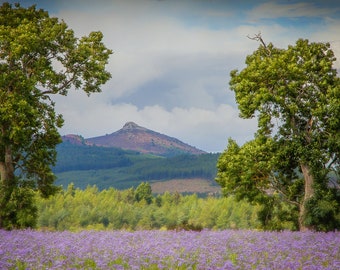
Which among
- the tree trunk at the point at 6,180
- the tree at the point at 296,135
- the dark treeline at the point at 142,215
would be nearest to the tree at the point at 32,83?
the tree trunk at the point at 6,180

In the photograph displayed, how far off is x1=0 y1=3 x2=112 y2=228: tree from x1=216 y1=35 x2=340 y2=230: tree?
35.9 feet

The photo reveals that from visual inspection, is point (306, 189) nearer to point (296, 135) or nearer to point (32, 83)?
point (296, 135)

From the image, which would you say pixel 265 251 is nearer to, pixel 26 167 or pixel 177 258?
pixel 177 258

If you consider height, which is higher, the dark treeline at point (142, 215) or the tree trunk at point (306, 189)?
the tree trunk at point (306, 189)

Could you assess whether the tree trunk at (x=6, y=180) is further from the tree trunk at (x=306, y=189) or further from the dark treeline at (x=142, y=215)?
the dark treeline at (x=142, y=215)

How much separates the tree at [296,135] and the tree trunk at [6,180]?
50.7ft

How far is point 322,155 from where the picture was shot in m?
32.8

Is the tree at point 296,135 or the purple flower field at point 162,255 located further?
the tree at point 296,135

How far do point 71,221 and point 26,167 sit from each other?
138877 mm

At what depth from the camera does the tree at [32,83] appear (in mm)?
29422

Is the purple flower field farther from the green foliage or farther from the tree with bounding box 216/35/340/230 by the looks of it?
the green foliage

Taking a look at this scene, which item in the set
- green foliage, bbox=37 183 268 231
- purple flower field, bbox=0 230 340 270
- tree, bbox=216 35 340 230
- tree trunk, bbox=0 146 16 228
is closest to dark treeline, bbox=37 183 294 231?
green foliage, bbox=37 183 268 231

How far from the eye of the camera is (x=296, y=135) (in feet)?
110

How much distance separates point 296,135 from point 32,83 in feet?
58.0
